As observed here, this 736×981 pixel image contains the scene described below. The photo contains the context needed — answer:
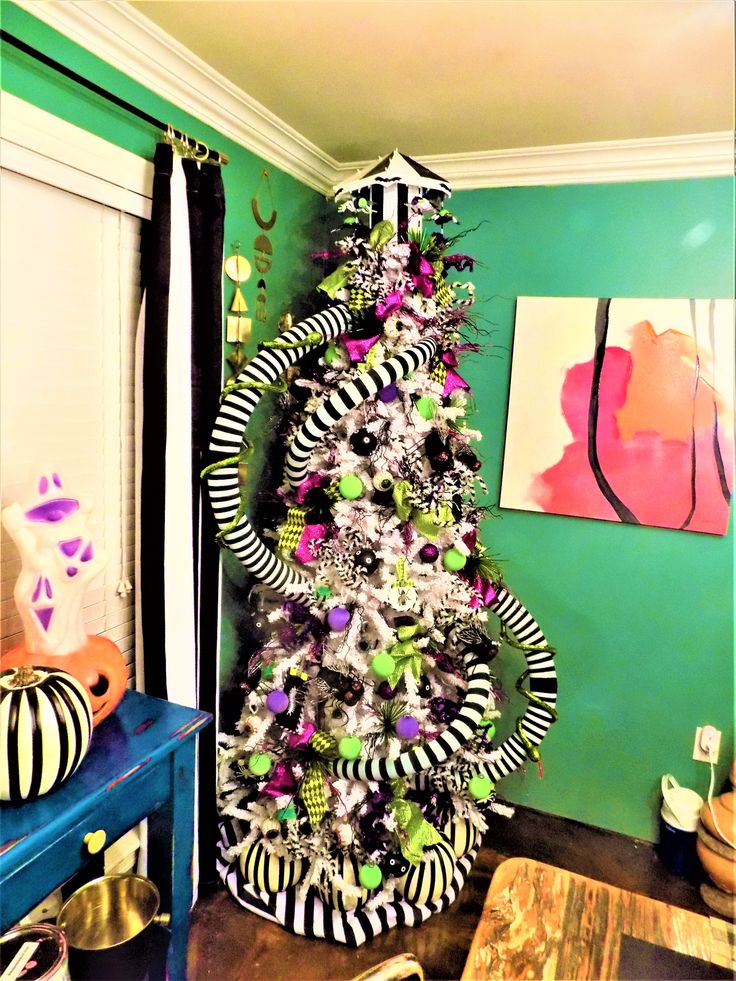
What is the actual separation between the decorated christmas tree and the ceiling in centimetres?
23

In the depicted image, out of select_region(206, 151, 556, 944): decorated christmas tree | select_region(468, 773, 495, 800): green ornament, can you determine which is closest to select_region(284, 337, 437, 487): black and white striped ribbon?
select_region(206, 151, 556, 944): decorated christmas tree

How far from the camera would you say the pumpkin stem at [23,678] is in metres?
1.10

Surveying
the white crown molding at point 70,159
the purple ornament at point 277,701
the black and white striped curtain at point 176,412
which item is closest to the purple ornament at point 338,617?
the purple ornament at point 277,701

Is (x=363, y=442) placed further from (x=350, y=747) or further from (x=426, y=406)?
(x=350, y=747)

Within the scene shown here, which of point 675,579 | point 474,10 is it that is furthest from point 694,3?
point 675,579

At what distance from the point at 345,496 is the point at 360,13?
1.13 metres

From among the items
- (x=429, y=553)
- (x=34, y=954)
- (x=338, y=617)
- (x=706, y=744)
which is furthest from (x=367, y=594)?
(x=706, y=744)

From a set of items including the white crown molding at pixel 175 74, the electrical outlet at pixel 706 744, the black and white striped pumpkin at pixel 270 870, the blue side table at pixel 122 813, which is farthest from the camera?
the electrical outlet at pixel 706 744

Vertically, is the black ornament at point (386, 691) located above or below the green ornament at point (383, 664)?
below

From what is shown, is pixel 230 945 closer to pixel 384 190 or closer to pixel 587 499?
pixel 587 499

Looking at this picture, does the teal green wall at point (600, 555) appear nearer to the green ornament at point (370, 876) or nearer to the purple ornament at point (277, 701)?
the purple ornament at point (277, 701)

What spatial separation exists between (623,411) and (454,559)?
87 cm

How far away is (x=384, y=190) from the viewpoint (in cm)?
189

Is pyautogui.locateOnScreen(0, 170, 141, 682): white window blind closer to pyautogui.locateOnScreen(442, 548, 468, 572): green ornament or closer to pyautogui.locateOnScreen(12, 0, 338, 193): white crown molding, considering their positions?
pyautogui.locateOnScreen(12, 0, 338, 193): white crown molding
